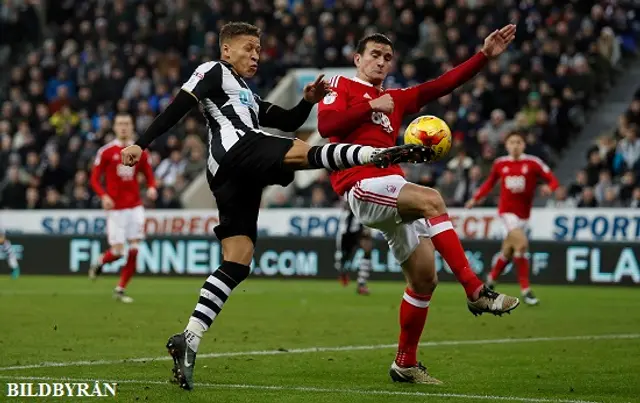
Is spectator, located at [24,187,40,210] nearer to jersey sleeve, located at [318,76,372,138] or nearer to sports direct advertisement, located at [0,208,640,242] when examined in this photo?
sports direct advertisement, located at [0,208,640,242]

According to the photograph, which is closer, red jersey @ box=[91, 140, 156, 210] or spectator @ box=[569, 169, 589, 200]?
red jersey @ box=[91, 140, 156, 210]

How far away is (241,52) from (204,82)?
0.47 meters

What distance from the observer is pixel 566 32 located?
26109mm

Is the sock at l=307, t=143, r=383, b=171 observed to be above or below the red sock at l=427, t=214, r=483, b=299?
above

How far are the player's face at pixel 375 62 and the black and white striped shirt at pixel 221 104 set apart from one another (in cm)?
99

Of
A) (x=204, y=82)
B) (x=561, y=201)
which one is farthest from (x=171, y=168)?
(x=204, y=82)

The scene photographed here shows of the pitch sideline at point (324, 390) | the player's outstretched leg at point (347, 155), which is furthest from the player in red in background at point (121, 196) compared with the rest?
the player's outstretched leg at point (347, 155)

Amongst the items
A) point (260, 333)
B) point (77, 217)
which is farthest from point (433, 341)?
point (77, 217)

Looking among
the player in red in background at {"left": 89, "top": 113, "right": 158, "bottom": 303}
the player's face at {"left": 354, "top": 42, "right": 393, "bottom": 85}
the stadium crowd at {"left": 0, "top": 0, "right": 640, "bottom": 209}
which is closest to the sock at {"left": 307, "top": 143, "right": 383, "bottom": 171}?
the player's face at {"left": 354, "top": 42, "right": 393, "bottom": 85}

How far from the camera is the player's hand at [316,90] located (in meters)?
8.66

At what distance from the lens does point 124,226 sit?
18.2m

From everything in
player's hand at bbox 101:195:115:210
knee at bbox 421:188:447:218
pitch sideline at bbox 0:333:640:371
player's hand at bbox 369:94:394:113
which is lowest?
pitch sideline at bbox 0:333:640:371

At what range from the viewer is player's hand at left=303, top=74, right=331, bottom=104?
8.66 meters

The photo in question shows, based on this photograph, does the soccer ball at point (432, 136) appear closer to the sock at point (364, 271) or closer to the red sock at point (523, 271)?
the red sock at point (523, 271)
